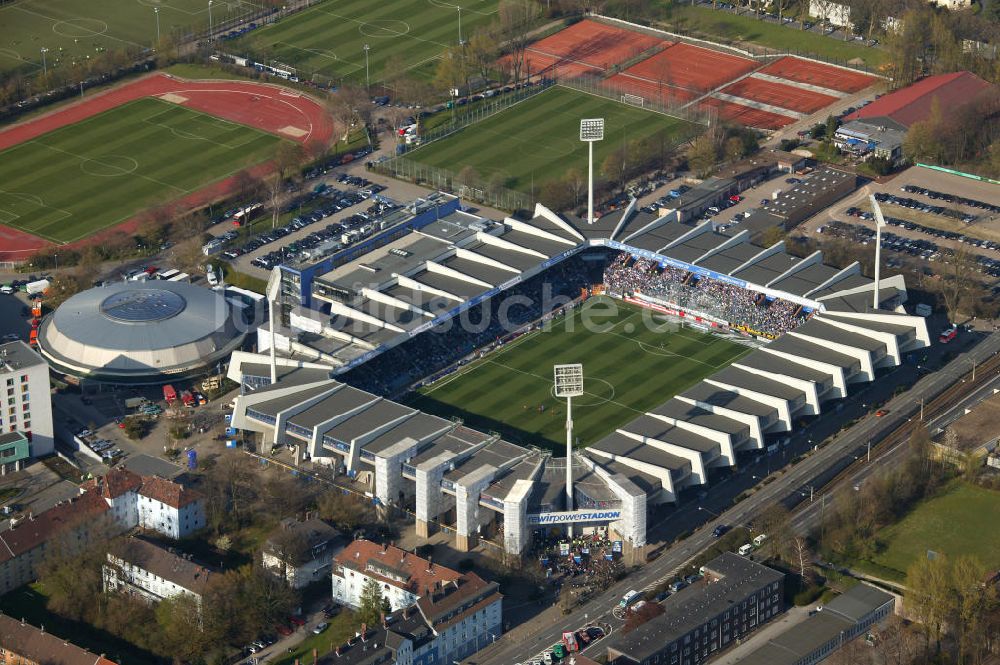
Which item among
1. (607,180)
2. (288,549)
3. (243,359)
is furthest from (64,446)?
(607,180)

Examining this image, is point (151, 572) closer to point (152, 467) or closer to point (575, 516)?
point (152, 467)

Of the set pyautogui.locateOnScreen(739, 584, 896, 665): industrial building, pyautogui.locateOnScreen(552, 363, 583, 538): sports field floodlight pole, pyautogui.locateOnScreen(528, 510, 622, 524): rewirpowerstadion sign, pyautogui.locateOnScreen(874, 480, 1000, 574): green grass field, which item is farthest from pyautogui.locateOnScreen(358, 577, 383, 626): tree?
pyautogui.locateOnScreen(874, 480, 1000, 574): green grass field

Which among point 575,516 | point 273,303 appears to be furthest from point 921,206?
point 575,516

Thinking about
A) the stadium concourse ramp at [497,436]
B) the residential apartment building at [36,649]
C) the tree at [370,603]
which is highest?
the stadium concourse ramp at [497,436]

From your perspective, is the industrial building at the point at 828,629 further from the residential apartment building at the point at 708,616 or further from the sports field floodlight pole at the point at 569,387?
the sports field floodlight pole at the point at 569,387

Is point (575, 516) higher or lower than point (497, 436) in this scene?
lower

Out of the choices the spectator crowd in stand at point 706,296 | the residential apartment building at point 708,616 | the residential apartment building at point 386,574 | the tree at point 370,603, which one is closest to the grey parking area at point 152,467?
the residential apartment building at point 386,574
